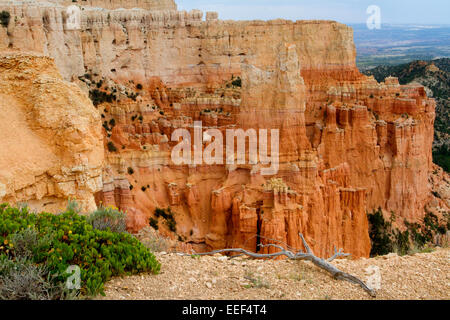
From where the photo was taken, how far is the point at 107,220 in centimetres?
858

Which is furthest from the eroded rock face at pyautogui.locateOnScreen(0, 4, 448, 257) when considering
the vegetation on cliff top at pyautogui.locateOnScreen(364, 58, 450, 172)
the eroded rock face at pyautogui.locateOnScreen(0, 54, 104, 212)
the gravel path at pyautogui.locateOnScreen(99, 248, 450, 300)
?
the gravel path at pyautogui.locateOnScreen(99, 248, 450, 300)

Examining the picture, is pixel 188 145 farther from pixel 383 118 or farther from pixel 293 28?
pixel 293 28

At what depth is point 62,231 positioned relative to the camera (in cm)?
691

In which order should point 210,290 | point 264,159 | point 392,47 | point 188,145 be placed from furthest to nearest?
point 392,47
point 188,145
point 264,159
point 210,290

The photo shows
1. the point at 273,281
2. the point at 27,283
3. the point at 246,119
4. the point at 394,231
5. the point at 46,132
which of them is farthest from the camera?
the point at 394,231

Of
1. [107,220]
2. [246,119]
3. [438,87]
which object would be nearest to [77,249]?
[107,220]

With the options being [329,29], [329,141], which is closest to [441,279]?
[329,141]

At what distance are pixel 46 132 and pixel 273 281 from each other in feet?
20.4

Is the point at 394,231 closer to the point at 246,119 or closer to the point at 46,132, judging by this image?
the point at 246,119

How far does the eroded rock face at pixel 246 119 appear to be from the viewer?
81.0 ft

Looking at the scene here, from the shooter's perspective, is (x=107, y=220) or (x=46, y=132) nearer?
(x=107, y=220)

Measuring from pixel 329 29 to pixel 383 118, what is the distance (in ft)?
37.2

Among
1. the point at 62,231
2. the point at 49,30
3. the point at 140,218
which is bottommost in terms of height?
the point at 140,218

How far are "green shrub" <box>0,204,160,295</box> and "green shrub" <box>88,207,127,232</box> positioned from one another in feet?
1.84
